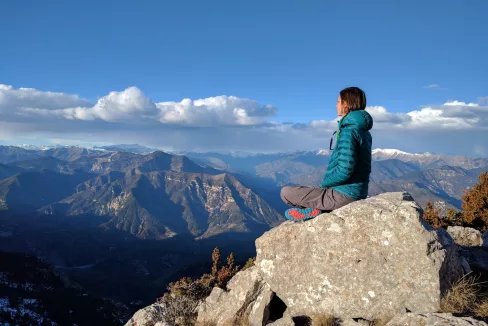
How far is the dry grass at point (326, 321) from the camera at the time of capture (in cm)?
930

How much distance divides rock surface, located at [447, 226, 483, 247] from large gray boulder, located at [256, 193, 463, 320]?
1024cm

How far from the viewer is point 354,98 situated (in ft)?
32.2

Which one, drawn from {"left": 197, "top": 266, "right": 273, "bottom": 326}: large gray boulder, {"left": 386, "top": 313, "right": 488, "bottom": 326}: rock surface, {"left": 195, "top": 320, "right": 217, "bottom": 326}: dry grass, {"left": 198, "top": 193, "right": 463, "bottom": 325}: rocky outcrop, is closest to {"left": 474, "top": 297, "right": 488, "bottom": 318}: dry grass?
{"left": 198, "top": 193, "right": 463, "bottom": 325}: rocky outcrop

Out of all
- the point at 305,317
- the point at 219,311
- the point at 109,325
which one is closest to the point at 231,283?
the point at 219,311

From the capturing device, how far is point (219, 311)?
1236cm

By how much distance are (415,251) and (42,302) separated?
439 feet

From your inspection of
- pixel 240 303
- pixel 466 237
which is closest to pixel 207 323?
pixel 240 303

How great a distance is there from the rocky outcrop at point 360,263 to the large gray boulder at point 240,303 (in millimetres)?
98

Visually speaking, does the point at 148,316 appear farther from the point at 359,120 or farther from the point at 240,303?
the point at 359,120

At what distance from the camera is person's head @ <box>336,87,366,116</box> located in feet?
31.8

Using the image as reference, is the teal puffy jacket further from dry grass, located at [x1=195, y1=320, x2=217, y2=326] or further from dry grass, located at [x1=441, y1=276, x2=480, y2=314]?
dry grass, located at [x1=195, y1=320, x2=217, y2=326]

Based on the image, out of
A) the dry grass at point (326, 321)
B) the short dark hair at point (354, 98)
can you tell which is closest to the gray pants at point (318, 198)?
the short dark hair at point (354, 98)

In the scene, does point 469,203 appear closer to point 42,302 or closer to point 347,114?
point 347,114

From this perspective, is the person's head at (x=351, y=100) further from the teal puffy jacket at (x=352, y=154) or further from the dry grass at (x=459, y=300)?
the dry grass at (x=459, y=300)
